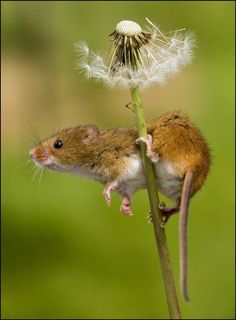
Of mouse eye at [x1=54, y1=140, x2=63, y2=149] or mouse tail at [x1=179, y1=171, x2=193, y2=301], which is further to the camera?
mouse eye at [x1=54, y1=140, x2=63, y2=149]

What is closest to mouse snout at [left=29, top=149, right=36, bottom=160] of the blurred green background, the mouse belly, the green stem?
the mouse belly

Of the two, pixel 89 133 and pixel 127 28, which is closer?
pixel 127 28

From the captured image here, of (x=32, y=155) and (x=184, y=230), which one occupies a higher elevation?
(x=32, y=155)

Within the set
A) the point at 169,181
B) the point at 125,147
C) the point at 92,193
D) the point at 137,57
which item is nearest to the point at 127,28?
the point at 137,57

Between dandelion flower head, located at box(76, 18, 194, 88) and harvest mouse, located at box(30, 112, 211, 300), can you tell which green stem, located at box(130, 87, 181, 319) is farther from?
harvest mouse, located at box(30, 112, 211, 300)

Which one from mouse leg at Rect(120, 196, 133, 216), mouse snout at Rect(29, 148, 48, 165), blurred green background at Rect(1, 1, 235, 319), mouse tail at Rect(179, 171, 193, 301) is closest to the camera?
mouse tail at Rect(179, 171, 193, 301)

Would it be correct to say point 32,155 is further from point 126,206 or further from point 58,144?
point 126,206

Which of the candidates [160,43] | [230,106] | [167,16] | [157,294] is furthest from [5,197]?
[160,43]
